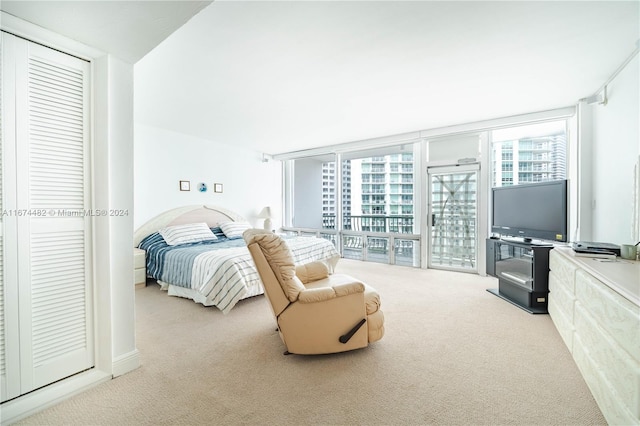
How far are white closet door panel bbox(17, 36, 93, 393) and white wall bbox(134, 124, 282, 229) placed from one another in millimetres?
2882

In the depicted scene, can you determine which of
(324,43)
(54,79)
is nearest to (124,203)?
(54,79)

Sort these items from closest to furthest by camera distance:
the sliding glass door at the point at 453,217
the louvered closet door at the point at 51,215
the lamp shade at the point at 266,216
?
the louvered closet door at the point at 51,215 → the sliding glass door at the point at 453,217 → the lamp shade at the point at 266,216

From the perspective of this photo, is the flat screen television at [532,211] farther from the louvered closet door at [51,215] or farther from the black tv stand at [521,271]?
the louvered closet door at [51,215]

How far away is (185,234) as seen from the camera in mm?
4348

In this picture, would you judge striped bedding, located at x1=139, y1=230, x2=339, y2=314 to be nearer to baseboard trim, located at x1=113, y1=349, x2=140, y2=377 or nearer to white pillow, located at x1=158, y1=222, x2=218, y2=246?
white pillow, located at x1=158, y1=222, x2=218, y2=246

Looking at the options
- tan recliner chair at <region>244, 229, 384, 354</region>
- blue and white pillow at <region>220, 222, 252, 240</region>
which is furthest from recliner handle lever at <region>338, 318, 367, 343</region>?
blue and white pillow at <region>220, 222, 252, 240</region>

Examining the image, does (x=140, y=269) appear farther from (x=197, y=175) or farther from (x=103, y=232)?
(x=103, y=232)

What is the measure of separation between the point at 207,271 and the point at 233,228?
2.15m

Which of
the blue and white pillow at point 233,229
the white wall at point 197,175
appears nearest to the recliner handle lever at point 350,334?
the blue and white pillow at point 233,229

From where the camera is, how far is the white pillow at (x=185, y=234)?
13.8 ft

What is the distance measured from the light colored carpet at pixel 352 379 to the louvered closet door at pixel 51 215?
313mm

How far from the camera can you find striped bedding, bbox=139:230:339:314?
2965mm

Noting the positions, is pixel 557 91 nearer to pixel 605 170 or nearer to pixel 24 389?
pixel 605 170

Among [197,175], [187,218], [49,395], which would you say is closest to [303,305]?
[49,395]
